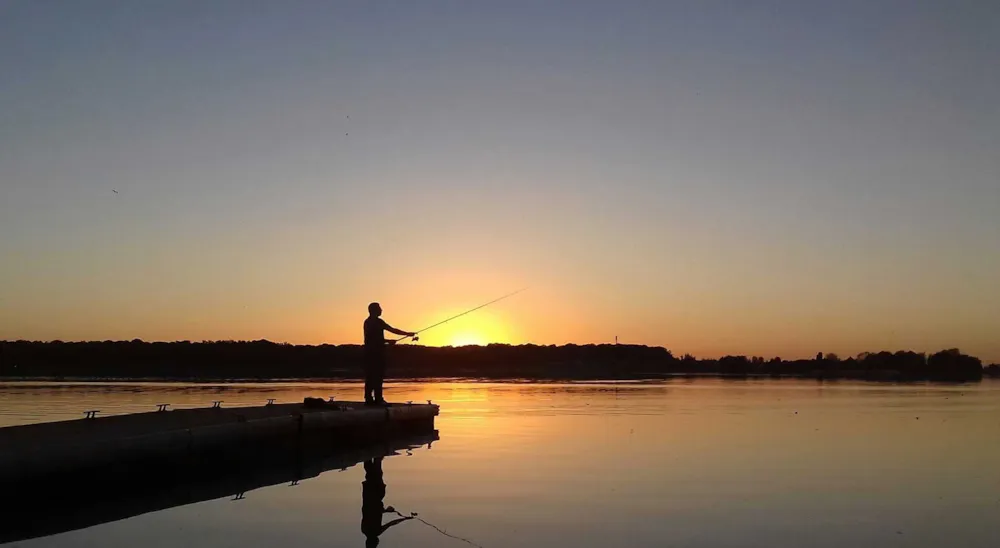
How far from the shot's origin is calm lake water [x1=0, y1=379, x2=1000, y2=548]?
31.1ft

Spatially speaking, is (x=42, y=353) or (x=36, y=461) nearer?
(x=36, y=461)

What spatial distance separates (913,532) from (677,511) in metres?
2.58

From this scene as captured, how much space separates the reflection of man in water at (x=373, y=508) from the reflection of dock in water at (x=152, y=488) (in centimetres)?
102

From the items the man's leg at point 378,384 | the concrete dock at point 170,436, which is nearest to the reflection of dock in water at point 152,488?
the concrete dock at point 170,436

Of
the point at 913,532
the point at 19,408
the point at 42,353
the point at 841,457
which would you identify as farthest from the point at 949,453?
the point at 42,353

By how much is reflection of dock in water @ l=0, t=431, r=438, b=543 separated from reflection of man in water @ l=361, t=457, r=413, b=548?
1022 mm

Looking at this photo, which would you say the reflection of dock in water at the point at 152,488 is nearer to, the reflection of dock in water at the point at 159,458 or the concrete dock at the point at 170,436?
the reflection of dock in water at the point at 159,458

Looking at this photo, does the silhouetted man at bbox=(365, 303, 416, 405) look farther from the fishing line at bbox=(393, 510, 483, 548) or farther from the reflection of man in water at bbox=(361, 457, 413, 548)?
the fishing line at bbox=(393, 510, 483, 548)

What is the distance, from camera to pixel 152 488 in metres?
12.0

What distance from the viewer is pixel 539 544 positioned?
8.99 m

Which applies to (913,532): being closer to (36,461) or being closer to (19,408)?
(36,461)

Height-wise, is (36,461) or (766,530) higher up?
(36,461)

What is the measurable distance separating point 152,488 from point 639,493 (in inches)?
252

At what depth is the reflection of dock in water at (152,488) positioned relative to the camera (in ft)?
32.4
